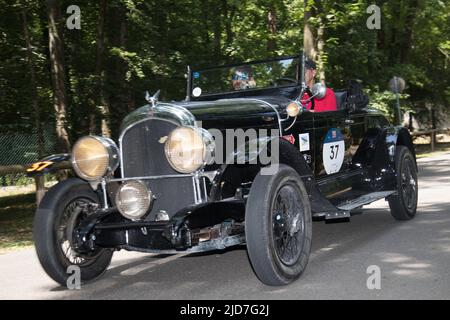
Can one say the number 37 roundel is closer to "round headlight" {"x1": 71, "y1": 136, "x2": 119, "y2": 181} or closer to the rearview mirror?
the rearview mirror

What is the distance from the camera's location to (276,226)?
14.8ft

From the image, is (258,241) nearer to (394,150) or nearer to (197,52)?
(394,150)

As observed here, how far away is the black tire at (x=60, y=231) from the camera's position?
15.0 feet

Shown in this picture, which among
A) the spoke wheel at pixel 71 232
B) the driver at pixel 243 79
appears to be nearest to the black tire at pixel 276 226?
the spoke wheel at pixel 71 232

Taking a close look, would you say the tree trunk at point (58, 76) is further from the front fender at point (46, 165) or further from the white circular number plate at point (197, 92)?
the front fender at point (46, 165)

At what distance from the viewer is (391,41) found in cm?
2223

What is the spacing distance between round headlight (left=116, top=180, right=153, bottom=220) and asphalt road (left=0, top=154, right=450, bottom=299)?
63cm

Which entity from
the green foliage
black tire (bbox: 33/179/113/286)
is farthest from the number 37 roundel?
the green foliage

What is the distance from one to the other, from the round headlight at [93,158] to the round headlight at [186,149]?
0.60 metres

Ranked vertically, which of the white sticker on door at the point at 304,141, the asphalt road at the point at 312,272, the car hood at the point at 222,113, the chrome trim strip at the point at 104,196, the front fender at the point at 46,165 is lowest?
the asphalt road at the point at 312,272

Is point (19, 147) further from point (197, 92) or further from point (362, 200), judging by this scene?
point (362, 200)

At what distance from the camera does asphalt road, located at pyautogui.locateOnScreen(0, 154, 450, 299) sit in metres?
4.25

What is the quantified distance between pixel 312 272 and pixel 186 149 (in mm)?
1489
